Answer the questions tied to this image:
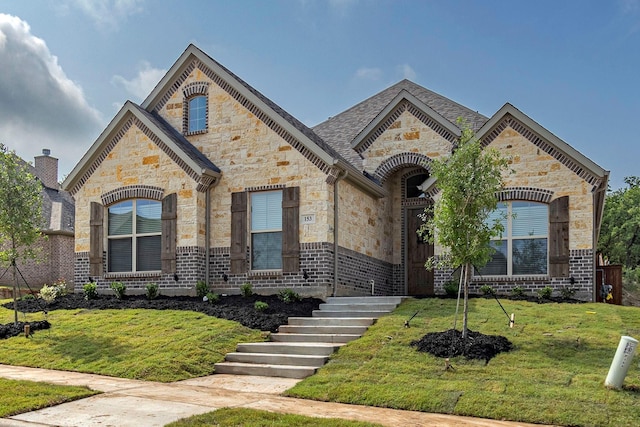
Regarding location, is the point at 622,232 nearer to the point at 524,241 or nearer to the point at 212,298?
the point at 524,241

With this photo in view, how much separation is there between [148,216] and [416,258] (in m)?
7.79

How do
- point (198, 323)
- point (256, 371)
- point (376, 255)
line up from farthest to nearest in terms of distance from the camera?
point (376, 255), point (198, 323), point (256, 371)

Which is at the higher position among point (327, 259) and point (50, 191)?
point (50, 191)

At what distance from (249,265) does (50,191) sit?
61.2ft

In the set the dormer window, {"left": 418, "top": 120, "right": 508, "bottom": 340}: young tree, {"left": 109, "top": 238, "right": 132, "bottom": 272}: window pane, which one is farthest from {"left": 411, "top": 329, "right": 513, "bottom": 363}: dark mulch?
the dormer window

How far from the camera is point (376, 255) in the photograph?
62.8ft

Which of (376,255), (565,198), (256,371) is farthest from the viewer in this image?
(376,255)

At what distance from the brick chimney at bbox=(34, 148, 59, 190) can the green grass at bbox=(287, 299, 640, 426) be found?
24.1 metres

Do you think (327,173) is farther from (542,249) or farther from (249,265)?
(542,249)

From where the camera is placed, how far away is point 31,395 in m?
9.02

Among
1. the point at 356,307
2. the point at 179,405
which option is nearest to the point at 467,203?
the point at 356,307

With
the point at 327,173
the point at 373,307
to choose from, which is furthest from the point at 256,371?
the point at 327,173

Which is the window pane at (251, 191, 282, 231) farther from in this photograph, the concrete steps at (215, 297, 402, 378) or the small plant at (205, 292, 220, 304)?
the concrete steps at (215, 297, 402, 378)

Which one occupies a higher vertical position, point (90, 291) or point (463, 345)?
point (90, 291)
